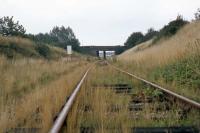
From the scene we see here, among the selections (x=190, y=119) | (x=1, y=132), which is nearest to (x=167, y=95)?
(x=190, y=119)

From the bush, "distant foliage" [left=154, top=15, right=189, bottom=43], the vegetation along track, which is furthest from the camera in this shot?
"distant foliage" [left=154, top=15, right=189, bottom=43]

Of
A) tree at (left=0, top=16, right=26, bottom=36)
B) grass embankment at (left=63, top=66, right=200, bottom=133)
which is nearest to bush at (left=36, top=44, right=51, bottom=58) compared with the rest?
tree at (left=0, top=16, right=26, bottom=36)

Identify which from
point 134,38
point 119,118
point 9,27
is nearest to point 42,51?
point 9,27

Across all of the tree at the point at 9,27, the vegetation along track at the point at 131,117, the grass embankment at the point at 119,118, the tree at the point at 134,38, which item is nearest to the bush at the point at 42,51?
the tree at the point at 9,27

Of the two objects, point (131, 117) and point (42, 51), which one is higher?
point (42, 51)

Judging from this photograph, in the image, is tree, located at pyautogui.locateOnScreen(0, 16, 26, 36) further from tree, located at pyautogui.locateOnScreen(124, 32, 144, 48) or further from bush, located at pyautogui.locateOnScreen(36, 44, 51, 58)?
tree, located at pyautogui.locateOnScreen(124, 32, 144, 48)

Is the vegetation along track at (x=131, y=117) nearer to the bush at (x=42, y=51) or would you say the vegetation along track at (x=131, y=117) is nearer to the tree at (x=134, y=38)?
the bush at (x=42, y=51)

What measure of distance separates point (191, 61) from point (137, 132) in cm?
988

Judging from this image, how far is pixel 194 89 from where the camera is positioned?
10.1 m

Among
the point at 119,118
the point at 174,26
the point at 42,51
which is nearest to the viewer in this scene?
the point at 119,118

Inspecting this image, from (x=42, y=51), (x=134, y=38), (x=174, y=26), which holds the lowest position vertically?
(x=42, y=51)

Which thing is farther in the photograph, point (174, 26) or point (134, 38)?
point (134, 38)

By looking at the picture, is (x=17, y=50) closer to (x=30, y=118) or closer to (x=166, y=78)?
(x=166, y=78)

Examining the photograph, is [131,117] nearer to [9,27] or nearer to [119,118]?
[119,118]
